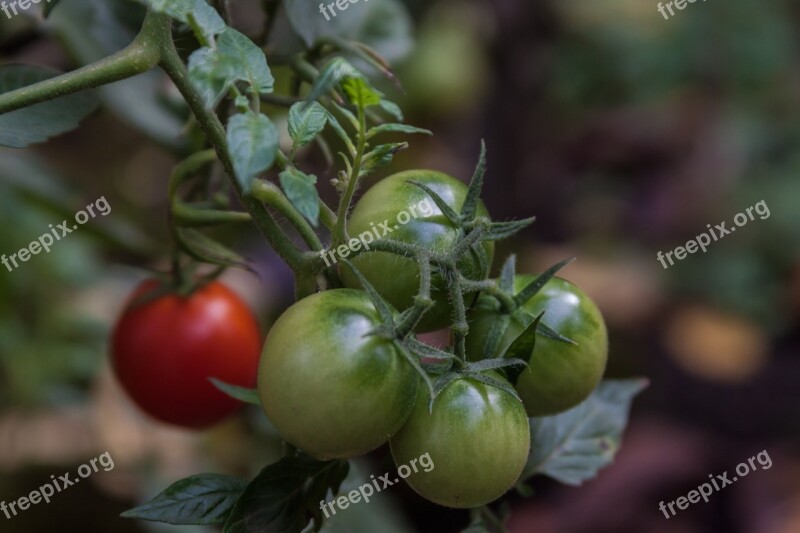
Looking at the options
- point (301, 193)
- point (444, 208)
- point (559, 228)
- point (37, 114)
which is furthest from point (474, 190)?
point (559, 228)

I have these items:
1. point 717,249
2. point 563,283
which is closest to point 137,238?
point 563,283

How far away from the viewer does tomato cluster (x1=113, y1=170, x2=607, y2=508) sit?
0.55 metres

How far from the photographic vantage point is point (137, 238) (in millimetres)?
1309

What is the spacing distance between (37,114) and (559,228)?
2330 mm

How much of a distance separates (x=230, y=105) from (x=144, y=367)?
31 cm

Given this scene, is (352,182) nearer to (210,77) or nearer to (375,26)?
(210,77)

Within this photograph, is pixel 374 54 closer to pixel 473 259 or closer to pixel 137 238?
pixel 473 259

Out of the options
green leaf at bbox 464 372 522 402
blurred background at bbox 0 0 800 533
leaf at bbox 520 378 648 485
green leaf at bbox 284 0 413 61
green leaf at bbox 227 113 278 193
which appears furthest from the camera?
blurred background at bbox 0 0 800 533

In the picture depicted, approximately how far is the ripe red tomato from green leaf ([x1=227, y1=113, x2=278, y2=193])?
47cm

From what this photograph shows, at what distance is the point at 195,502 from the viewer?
24.9 inches

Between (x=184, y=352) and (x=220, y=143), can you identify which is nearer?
(x=220, y=143)

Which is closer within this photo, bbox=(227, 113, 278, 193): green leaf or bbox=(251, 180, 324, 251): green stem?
bbox=(227, 113, 278, 193): green leaf

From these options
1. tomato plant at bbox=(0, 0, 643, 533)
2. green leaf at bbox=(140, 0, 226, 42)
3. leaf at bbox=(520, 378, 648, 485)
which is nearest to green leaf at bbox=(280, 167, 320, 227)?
tomato plant at bbox=(0, 0, 643, 533)

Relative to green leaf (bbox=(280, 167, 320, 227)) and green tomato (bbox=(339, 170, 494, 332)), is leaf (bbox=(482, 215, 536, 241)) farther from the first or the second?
green leaf (bbox=(280, 167, 320, 227))
